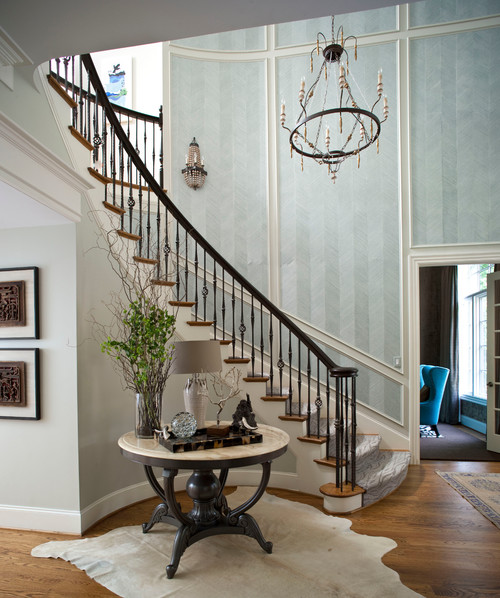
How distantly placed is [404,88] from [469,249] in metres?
1.98

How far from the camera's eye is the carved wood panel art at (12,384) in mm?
3291

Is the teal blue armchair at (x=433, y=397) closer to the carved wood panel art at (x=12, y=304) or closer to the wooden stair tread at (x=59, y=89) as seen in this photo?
the carved wood panel art at (x=12, y=304)

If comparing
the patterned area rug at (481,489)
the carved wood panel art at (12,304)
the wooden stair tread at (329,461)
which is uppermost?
the carved wood panel art at (12,304)

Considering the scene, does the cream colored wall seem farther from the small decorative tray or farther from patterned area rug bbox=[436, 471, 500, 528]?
patterned area rug bbox=[436, 471, 500, 528]

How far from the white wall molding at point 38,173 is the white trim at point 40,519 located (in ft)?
6.78

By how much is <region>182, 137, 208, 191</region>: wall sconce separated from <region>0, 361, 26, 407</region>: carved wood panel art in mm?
2975

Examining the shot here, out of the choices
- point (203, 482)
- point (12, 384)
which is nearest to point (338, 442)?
point (203, 482)

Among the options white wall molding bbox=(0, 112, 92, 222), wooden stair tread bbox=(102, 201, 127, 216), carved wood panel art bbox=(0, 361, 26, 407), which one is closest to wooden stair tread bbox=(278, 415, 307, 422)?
carved wood panel art bbox=(0, 361, 26, 407)

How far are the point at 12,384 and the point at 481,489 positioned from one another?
401 centimetres

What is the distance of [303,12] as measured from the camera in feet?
5.93

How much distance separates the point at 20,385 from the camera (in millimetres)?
3291

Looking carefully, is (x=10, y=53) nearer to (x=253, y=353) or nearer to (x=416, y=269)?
(x=253, y=353)

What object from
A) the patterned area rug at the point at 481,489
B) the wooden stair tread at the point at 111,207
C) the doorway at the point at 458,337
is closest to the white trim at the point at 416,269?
the patterned area rug at the point at 481,489

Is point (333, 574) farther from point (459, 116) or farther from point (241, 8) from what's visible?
point (459, 116)
